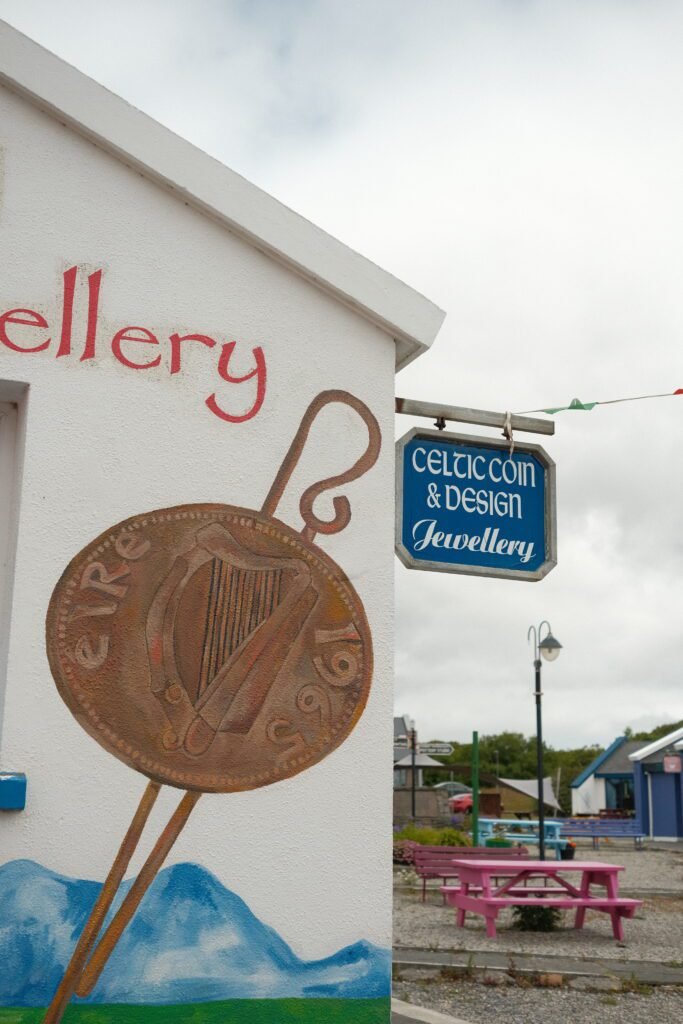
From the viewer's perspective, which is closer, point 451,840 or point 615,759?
point 451,840

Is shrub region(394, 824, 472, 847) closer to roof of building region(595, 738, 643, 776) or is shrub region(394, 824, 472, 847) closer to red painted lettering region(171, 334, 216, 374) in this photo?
red painted lettering region(171, 334, 216, 374)

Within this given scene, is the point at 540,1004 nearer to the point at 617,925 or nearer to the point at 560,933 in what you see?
the point at 617,925

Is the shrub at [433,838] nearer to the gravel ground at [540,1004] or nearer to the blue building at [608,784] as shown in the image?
the gravel ground at [540,1004]

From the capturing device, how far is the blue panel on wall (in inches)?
156

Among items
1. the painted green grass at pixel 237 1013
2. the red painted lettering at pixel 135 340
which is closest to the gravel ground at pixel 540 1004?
the painted green grass at pixel 237 1013

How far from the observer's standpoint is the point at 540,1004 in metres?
7.88

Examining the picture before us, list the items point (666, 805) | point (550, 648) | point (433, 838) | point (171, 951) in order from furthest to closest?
point (666, 805), point (433, 838), point (550, 648), point (171, 951)

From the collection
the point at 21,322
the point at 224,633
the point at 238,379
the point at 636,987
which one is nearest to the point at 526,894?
the point at 636,987

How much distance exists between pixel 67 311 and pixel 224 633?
4.83 feet

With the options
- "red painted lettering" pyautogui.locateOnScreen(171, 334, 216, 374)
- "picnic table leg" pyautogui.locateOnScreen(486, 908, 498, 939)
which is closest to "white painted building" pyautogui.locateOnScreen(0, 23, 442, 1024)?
"red painted lettering" pyautogui.locateOnScreen(171, 334, 216, 374)

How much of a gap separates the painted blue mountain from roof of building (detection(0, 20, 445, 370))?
250cm

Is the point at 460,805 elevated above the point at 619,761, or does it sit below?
below

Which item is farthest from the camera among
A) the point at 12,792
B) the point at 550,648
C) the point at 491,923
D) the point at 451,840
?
the point at 451,840

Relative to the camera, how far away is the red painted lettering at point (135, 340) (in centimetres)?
453
